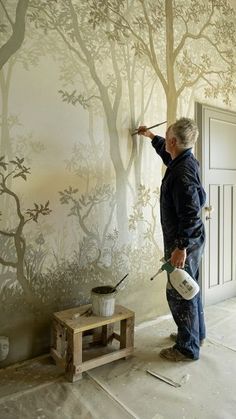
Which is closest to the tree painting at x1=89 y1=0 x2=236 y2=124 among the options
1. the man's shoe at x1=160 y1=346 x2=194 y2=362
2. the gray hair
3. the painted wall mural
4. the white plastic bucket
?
the painted wall mural

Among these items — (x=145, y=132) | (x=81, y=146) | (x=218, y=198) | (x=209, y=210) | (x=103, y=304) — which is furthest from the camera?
(x=218, y=198)

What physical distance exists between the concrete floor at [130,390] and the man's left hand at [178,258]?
0.68 meters

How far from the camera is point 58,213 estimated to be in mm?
2156

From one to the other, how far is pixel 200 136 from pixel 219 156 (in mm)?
323

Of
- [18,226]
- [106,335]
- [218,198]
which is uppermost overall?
[218,198]

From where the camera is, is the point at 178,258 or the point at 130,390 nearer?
the point at 130,390

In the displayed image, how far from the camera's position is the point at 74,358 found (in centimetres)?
186

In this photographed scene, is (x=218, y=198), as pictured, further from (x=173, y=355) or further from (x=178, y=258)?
(x=173, y=355)

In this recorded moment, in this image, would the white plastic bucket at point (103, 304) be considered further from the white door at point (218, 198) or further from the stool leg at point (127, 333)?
the white door at point (218, 198)

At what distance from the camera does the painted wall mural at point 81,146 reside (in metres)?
1.98

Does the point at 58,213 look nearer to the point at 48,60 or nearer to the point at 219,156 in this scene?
the point at 48,60

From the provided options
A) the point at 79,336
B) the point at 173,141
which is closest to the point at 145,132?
the point at 173,141

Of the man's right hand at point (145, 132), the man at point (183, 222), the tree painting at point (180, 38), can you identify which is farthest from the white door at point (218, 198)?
the man at point (183, 222)

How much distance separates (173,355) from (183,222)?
93cm
